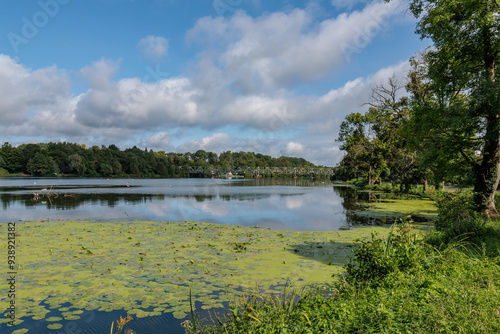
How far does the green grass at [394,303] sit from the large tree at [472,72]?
33.0 ft

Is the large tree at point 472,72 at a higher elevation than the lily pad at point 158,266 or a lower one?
higher

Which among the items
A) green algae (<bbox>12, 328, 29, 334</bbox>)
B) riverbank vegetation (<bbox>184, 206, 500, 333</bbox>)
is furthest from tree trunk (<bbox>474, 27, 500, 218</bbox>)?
green algae (<bbox>12, 328, 29, 334</bbox>)

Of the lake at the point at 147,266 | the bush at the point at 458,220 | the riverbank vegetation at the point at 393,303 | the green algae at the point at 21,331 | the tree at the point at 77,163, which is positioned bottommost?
the green algae at the point at 21,331

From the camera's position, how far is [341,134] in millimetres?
54875

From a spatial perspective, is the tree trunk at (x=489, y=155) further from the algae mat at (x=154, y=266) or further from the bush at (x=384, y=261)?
the bush at (x=384, y=261)

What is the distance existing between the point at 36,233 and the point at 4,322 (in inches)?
370

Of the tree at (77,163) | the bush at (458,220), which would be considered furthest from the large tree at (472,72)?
the tree at (77,163)

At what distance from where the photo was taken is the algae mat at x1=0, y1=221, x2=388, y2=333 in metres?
6.39

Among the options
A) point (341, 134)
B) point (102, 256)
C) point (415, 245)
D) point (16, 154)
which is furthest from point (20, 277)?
point (16, 154)

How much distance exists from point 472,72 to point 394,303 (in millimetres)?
15855

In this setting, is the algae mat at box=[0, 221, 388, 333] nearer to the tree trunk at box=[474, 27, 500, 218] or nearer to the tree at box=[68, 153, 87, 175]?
the tree trunk at box=[474, 27, 500, 218]

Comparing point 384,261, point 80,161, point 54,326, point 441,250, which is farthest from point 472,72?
point 80,161

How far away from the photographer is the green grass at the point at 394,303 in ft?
14.1

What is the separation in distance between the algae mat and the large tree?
727 centimetres
